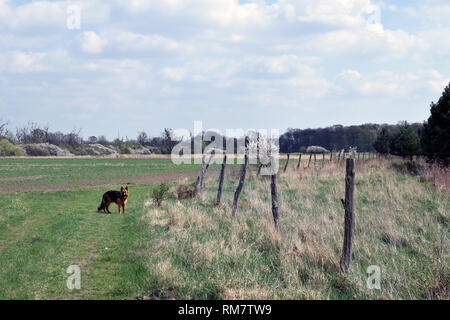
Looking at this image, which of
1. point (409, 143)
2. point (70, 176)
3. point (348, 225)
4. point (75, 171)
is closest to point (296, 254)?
point (348, 225)

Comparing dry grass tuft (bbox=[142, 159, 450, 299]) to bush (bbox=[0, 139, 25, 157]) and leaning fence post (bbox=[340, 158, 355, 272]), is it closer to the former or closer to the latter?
leaning fence post (bbox=[340, 158, 355, 272])

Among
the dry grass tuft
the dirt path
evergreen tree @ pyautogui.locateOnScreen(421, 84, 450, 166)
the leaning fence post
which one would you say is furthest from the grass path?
evergreen tree @ pyautogui.locateOnScreen(421, 84, 450, 166)

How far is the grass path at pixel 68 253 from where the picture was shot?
5.64m

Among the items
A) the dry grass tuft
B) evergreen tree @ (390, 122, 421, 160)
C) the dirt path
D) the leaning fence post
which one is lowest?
the dirt path

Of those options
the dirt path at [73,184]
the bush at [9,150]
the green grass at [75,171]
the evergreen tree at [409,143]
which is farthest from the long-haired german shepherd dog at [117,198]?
the bush at [9,150]

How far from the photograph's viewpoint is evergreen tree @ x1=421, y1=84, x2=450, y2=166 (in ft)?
72.2

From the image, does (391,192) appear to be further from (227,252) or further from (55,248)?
(55,248)

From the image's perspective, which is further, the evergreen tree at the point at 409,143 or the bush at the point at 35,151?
the bush at the point at 35,151

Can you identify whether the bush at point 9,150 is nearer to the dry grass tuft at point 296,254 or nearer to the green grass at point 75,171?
the green grass at point 75,171

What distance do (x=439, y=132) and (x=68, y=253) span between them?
2165cm

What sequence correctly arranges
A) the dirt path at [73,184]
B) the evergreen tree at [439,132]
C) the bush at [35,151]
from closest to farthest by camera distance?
1. the evergreen tree at [439,132]
2. the dirt path at [73,184]
3. the bush at [35,151]

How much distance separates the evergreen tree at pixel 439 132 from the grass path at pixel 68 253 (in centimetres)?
1850

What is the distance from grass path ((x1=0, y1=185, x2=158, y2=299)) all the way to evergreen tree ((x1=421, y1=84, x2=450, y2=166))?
60.7ft
